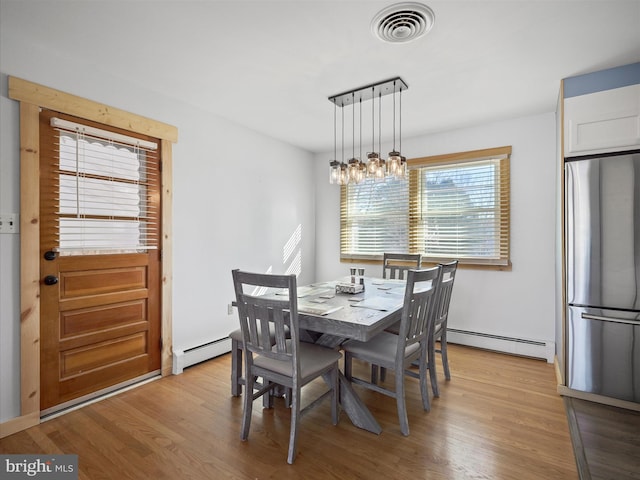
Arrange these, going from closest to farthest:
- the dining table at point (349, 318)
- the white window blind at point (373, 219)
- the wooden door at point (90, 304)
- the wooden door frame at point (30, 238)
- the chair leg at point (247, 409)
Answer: the dining table at point (349, 318) → the chair leg at point (247, 409) → the wooden door frame at point (30, 238) → the wooden door at point (90, 304) → the white window blind at point (373, 219)

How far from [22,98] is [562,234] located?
13.2 feet

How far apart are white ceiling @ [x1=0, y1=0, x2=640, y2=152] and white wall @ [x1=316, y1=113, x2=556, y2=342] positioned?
18.0 inches

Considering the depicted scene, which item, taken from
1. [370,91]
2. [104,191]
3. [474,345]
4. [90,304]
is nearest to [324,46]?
[370,91]

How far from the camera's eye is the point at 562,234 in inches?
106

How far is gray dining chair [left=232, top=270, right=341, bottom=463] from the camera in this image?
182cm

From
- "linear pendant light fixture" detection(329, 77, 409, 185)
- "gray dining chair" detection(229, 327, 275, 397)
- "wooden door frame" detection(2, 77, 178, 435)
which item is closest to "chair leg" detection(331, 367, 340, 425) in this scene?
"gray dining chair" detection(229, 327, 275, 397)

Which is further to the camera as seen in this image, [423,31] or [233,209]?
[233,209]

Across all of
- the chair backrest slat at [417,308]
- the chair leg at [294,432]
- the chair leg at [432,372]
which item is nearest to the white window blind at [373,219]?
the chair leg at [432,372]

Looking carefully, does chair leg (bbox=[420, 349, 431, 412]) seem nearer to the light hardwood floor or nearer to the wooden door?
the light hardwood floor

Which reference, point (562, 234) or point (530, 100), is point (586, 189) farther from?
point (530, 100)

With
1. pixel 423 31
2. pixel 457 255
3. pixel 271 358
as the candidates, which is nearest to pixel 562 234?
pixel 457 255

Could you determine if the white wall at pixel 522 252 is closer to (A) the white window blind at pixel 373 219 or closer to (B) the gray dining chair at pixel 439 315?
(A) the white window blind at pixel 373 219

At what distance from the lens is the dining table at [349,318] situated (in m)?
1.89

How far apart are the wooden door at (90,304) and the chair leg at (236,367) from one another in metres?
0.89
